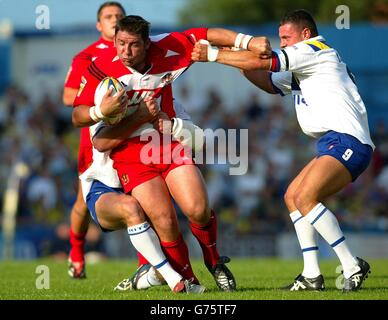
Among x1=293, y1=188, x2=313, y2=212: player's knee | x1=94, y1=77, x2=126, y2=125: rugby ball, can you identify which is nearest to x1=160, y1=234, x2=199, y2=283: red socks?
x1=293, y1=188, x2=313, y2=212: player's knee

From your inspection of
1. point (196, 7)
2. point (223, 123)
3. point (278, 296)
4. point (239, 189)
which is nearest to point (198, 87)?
point (223, 123)

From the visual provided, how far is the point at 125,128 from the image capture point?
920 centimetres

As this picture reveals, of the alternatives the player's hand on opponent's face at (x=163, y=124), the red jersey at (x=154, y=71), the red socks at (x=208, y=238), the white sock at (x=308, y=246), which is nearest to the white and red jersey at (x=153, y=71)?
the red jersey at (x=154, y=71)

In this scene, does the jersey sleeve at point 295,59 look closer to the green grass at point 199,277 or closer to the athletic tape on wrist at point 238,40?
the athletic tape on wrist at point 238,40

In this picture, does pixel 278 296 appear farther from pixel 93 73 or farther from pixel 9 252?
pixel 9 252

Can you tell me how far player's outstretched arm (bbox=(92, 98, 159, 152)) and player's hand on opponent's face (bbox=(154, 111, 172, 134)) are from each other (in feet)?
0.23

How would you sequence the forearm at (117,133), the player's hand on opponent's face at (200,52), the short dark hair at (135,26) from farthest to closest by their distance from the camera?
the forearm at (117,133) → the player's hand on opponent's face at (200,52) → the short dark hair at (135,26)

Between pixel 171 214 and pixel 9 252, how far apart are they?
10.3m

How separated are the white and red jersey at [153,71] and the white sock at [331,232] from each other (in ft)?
5.60

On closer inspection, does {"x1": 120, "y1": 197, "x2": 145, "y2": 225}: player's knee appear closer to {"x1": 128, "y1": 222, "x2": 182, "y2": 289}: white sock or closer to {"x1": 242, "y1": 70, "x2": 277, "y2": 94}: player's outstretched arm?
{"x1": 128, "y1": 222, "x2": 182, "y2": 289}: white sock

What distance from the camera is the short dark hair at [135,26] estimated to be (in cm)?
888

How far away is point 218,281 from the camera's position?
30.6 feet

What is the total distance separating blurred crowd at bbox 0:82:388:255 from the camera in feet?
61.1

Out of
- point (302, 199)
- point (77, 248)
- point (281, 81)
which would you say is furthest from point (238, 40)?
point (77, 248)
